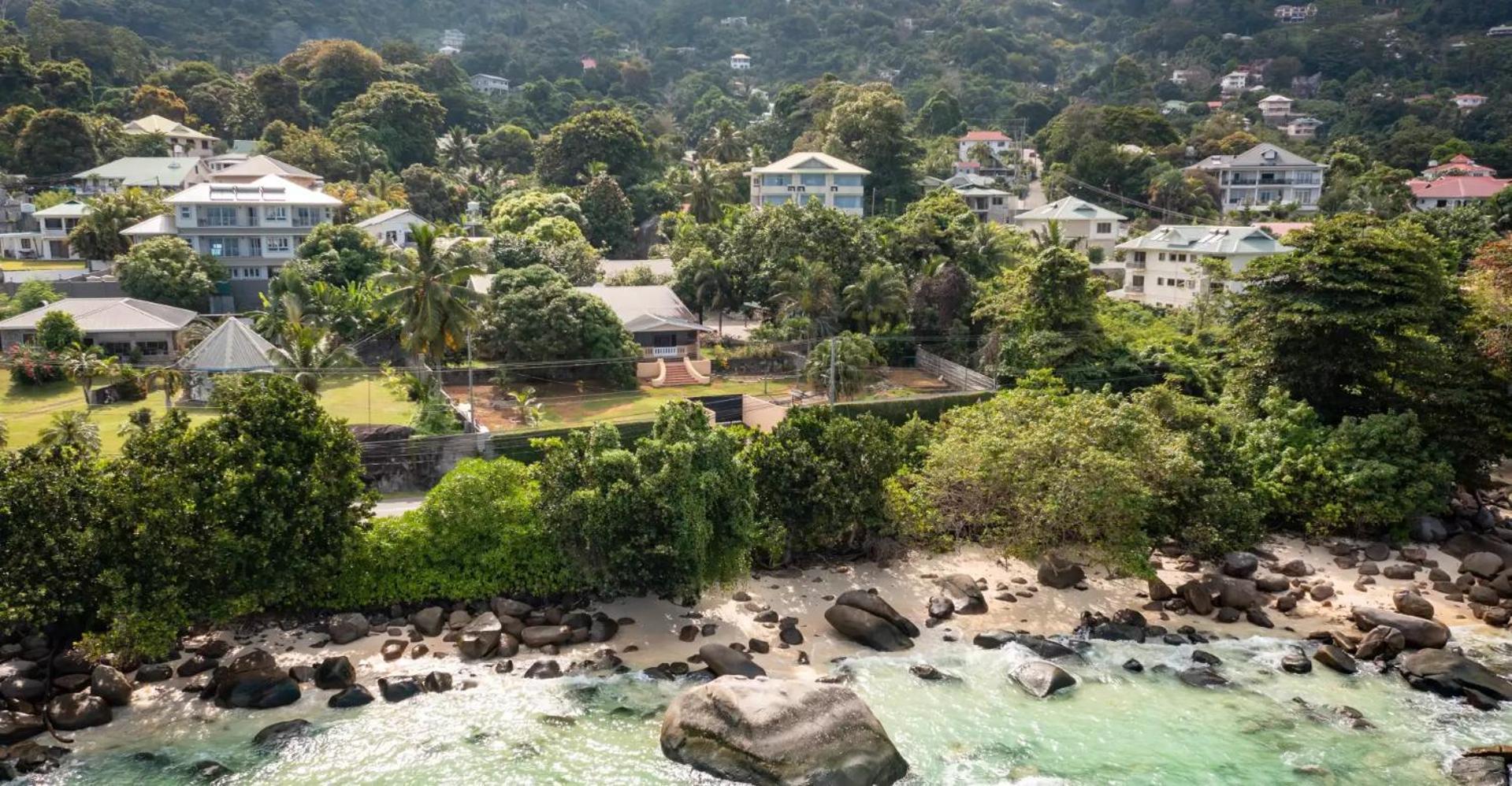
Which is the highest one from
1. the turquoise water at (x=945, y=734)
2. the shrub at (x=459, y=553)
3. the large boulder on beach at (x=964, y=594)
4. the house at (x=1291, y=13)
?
the house at (x=1291, y=13)

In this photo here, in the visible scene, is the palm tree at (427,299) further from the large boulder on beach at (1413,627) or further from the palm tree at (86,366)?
the large boulder on beach at (1413,627)

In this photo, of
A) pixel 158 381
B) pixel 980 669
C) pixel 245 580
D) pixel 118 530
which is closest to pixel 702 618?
pixel 980 669

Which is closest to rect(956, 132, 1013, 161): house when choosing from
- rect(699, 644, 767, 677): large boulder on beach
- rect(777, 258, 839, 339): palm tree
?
rect(777, 258, 839, 339): palm tree

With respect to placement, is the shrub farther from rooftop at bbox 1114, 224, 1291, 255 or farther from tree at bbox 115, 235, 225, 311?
rooftop at bbox 1114, 224, 1291, 255

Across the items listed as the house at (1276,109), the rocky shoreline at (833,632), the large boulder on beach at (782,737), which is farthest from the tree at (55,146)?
the house at (1276,109)

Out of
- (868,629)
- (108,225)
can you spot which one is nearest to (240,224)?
(108,225)

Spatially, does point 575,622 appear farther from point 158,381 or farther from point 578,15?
point 578,15
